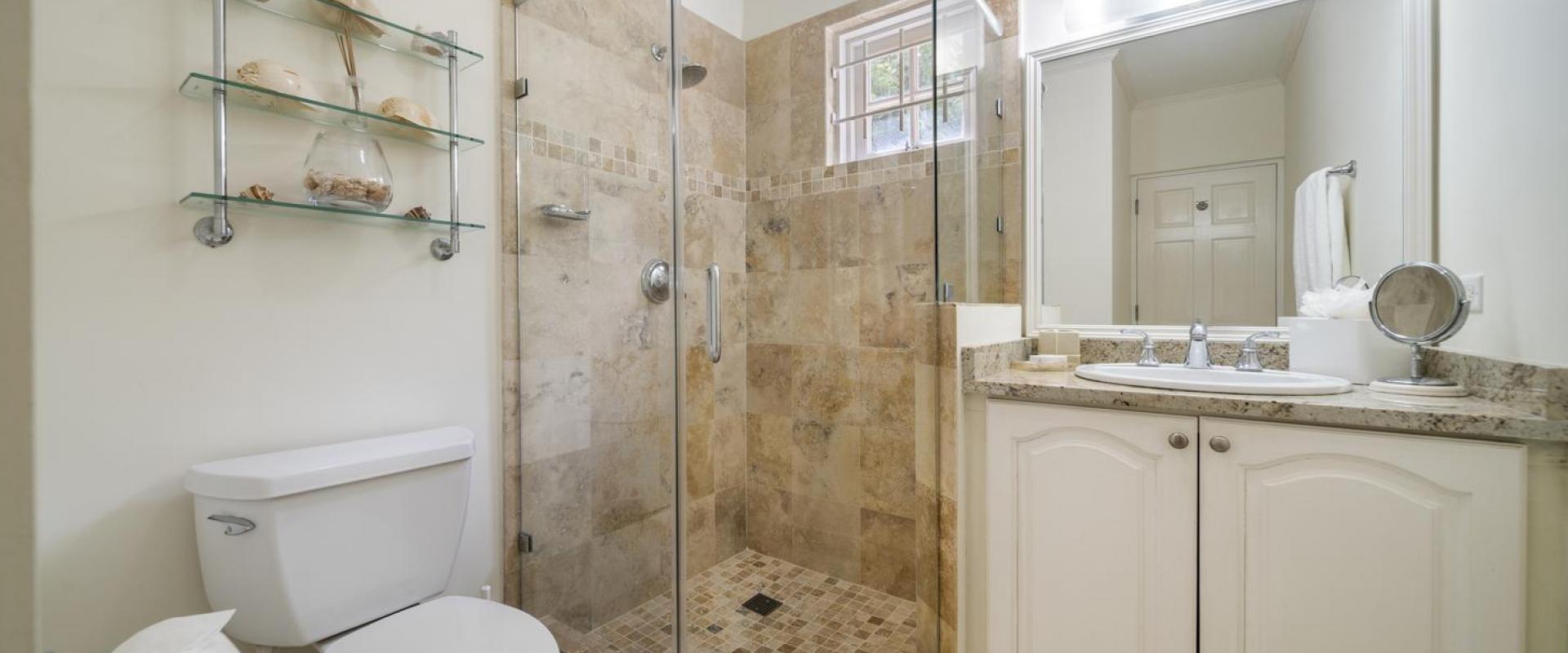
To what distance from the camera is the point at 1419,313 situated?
1.23 metres

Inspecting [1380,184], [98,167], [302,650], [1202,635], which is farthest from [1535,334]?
[98,167]

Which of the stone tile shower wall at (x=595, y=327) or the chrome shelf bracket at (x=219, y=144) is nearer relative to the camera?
the chrome shelf bracket at (x=219, y=144)

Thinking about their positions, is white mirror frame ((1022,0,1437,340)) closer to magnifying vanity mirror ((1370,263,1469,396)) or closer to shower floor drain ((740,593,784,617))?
magnifying vanity mirror ((1370,263,1469,396))

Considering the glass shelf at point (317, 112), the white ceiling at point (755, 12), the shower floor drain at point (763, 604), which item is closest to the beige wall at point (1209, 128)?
the white ceiling at point (755, 12)

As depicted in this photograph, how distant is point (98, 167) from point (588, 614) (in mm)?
1334

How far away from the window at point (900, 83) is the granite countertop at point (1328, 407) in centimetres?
71

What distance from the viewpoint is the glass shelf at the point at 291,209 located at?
1.10m

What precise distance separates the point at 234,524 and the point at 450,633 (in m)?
0.43

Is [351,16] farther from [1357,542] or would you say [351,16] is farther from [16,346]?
[1357,542]

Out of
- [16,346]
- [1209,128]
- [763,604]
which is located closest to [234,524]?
[16,346]

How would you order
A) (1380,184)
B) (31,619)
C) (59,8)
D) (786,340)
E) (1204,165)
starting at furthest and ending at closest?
(786,340)
(1204,165)
(1380,184)
(59,8)
(31,619)

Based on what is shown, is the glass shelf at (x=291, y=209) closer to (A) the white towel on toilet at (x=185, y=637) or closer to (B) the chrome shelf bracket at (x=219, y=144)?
(B) the chrome shelf bracket at (x=219, y=144)

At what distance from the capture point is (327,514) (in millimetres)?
1104

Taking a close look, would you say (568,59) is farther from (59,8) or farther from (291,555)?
(291,555)
